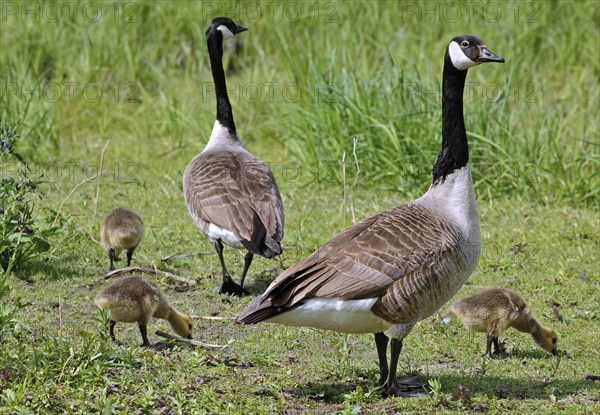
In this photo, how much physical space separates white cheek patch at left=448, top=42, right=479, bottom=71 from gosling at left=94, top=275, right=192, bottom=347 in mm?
2554

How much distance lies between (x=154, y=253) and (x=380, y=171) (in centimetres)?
322

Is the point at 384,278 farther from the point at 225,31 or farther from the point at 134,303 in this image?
the point at 225,31

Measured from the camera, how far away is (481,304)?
643 cm

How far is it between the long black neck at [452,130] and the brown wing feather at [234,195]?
1681 mm

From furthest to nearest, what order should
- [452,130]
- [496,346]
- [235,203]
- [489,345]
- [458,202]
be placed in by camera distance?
[235,203], [496,346], [489,345], [452,130], [458,202]

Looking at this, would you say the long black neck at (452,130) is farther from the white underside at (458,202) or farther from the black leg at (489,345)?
the black leg at (489,345)

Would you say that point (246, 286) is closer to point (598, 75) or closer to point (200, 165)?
point (200, 165)

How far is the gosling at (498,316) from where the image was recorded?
6395mm

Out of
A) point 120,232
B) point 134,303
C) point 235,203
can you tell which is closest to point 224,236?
point 235,203

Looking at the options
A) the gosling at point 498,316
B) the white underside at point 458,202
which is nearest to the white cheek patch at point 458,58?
the white underside at point 458,202

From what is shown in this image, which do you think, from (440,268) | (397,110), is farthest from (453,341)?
(397,110)

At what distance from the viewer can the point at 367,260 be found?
218 inches

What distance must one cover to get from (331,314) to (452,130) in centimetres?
168

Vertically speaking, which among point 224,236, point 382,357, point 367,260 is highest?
point 367,260
